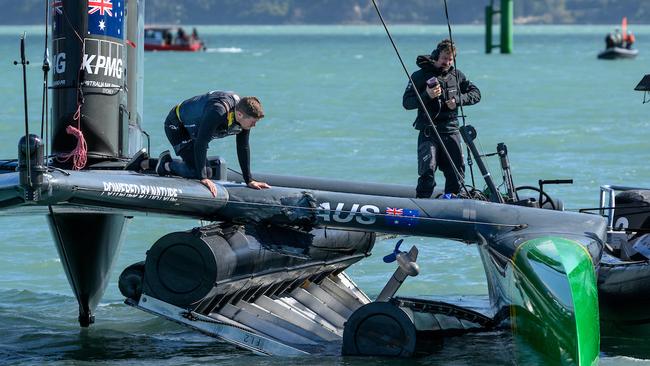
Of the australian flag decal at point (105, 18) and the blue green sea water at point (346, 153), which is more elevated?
the australian flag decal at point (105, 18)

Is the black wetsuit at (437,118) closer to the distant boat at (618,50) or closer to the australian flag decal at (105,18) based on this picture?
the australian flag decal at (105,18)

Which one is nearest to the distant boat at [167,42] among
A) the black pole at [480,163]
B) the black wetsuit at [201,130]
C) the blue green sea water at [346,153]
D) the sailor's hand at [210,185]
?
the blue green sea water at [346,153]

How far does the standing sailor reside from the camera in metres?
11.7

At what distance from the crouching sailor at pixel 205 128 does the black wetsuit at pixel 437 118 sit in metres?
1.62

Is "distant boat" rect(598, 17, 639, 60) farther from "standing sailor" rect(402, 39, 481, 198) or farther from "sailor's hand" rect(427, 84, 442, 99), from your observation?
"sailor's hand" rect(427, 84, 442, 99)

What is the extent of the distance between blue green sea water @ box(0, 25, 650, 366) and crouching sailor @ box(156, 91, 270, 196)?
1.49 meters

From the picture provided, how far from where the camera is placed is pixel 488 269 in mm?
11047

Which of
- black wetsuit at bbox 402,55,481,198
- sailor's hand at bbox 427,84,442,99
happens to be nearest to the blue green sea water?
black wetsuit at bbox 402,55,481,198

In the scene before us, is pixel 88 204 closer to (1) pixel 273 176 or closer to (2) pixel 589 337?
(1) pixel 273 176

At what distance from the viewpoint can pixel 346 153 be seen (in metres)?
28.2

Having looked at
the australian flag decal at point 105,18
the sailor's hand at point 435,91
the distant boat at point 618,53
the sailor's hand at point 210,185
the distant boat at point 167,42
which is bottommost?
the sailor's hand at point 210,185

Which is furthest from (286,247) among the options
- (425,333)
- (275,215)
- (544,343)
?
(544,343)

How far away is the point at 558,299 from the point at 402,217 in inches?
58.2

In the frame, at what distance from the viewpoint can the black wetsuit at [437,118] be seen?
11.8 m
